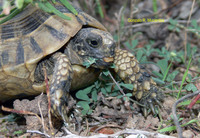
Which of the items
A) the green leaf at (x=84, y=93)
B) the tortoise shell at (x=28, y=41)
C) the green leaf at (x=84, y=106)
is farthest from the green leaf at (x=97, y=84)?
the tortoise shell at (x=28, y=41)

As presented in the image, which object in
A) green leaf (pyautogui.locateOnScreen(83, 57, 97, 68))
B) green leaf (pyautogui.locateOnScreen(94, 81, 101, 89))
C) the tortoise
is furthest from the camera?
green leaf (pyautogui.locateOnScreen(94, 81, 101, 89))

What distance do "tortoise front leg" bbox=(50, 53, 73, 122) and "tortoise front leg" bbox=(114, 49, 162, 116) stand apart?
750mm

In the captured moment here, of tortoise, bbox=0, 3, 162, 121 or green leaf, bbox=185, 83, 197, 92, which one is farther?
green leaf, bbox=185, 83, 197, 92

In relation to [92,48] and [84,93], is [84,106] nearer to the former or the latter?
[84,93]

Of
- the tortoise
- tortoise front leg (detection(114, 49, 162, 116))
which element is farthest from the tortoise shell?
tortoise front leg (detection(114, 49, 162, 116))

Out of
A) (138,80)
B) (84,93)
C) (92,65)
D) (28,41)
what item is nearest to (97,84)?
(84,93)

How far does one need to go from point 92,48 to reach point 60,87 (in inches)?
22.7

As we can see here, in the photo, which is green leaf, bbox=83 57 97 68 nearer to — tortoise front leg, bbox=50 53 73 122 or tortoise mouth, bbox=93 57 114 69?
tortoise mouth, bbox=93 57 114 69

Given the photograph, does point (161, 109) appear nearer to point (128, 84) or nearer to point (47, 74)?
point (128, 84)

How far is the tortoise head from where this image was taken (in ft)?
7.72

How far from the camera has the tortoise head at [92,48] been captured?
7.72 ft

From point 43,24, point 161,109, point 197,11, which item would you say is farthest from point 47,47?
point 197,11

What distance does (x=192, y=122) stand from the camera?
222 cm

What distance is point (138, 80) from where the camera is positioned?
8.81 ft
